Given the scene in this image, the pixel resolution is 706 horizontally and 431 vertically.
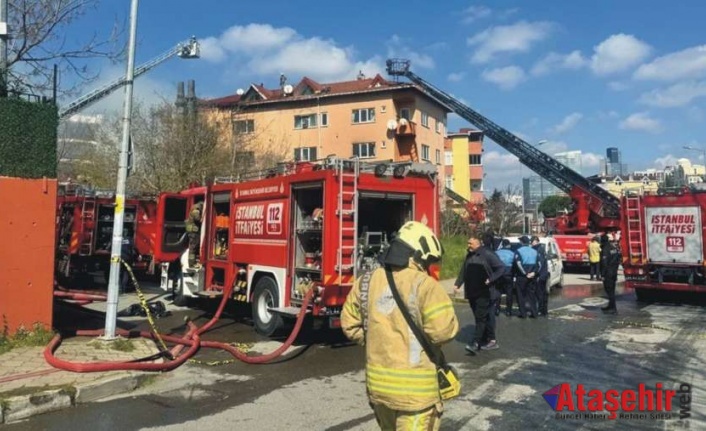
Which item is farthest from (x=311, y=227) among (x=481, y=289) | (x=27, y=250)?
(x=27, y=250)

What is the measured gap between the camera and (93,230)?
1689 cm

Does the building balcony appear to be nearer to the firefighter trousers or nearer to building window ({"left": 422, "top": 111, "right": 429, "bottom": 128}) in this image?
building window ({"left": 422, "top": 111, "right": 429, "bottom": 128})

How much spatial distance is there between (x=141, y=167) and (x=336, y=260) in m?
21.2

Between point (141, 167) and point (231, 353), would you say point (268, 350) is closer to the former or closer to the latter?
point (231, 353)

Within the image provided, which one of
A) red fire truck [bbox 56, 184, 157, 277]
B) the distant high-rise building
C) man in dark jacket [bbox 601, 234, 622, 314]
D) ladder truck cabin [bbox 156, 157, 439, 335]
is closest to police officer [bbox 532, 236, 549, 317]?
man in dark jacket [bbox 601, 234, 622, 314]

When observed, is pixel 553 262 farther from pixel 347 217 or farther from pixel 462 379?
pixel 462 379

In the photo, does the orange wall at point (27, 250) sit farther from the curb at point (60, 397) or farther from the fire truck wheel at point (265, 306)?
the fire truck wheel at point (265, 306)

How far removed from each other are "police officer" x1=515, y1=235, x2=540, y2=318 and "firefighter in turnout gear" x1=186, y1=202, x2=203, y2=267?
6.63m

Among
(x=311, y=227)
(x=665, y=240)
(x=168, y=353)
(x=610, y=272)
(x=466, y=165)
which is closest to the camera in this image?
(x=168, y=353)

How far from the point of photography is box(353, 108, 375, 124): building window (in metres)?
Result: 44.1

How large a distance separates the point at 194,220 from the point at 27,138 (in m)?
4.52

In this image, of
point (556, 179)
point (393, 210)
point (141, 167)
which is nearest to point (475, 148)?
point (556, 179)

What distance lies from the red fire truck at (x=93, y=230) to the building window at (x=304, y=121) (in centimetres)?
3000

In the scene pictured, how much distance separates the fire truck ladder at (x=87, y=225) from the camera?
16.8 metres
